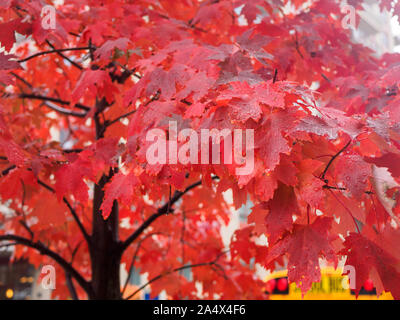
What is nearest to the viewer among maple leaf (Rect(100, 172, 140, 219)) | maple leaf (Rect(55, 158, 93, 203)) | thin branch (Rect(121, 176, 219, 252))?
maple leaf (Rect(100, 172, 140, 219))

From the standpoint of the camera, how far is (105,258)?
286cm

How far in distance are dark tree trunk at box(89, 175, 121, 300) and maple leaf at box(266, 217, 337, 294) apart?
1873 mm

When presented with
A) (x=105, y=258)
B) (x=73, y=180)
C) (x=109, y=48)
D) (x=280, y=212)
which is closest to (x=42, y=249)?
(x=105, y=258)

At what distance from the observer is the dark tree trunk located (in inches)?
111

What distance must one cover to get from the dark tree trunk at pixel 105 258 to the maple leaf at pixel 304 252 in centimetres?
187

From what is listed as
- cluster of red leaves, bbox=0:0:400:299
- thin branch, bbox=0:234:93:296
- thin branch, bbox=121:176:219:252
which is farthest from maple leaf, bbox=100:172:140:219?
thin branch, bbox=0:234:93:296

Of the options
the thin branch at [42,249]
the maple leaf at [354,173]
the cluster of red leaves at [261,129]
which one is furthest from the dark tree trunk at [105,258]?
the maple leaf at [354,173]

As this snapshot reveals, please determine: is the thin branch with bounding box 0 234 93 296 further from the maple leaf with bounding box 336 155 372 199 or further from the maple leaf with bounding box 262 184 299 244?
the maple leaf with bounding box 336 155 372 199

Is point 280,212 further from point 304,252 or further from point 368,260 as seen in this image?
point 368,260

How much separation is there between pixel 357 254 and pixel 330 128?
51 cm

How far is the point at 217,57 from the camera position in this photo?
1.62 meters

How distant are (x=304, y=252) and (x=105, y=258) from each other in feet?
6.59

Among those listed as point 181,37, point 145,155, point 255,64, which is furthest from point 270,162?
point 255,64

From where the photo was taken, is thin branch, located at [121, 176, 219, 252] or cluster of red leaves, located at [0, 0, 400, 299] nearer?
cluster of red leaves, located at [0, 0, 400, 299]
